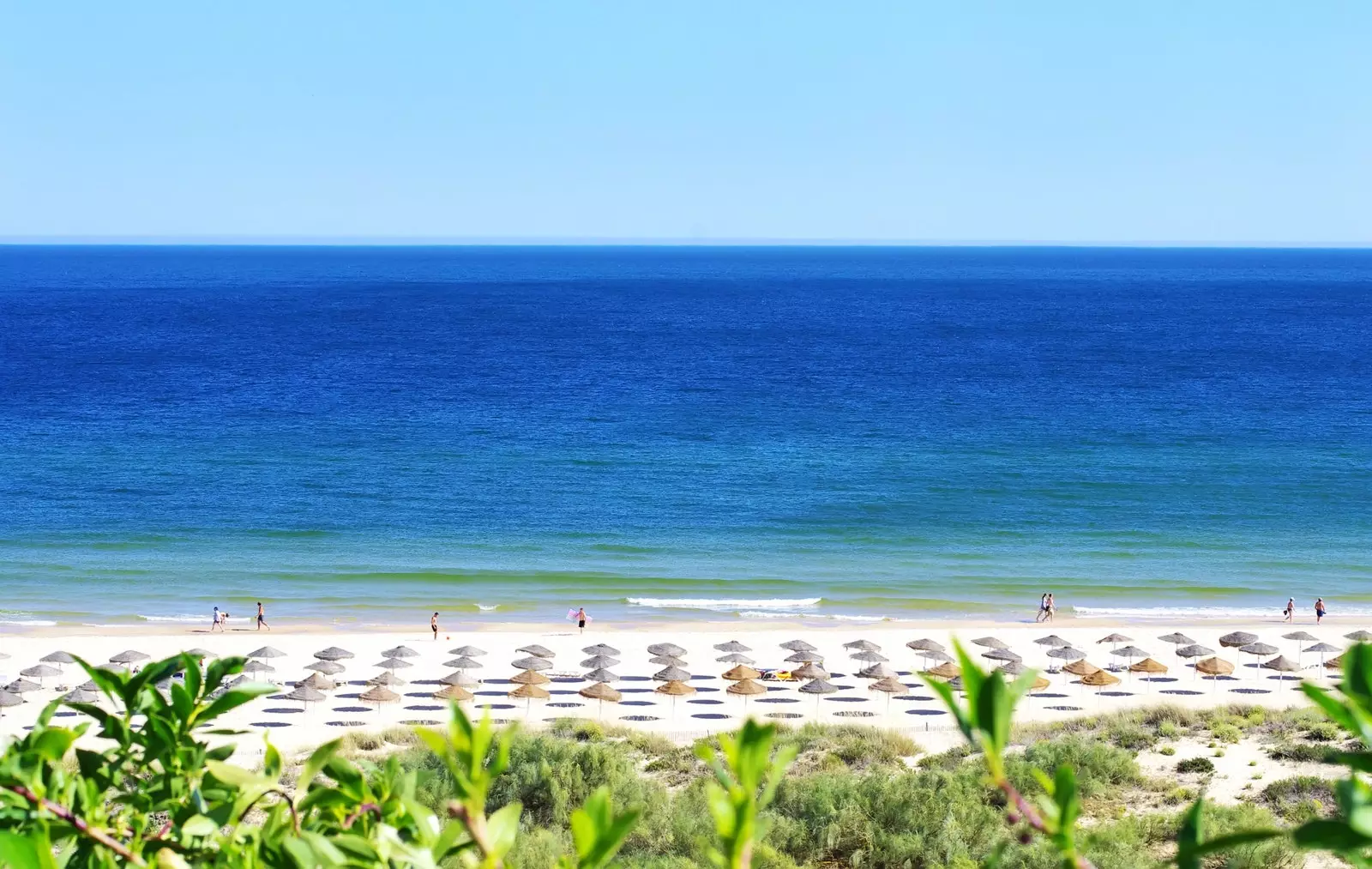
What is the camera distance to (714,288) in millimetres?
194750

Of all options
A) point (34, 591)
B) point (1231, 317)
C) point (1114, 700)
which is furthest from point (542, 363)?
point (1231, 317)

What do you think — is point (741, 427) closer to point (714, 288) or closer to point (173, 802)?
point (173, 802)

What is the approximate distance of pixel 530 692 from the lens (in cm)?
2655

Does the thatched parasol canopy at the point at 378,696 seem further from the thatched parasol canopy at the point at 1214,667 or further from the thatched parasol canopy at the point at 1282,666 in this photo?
the thatched parasol canopy at the point at 1282,666

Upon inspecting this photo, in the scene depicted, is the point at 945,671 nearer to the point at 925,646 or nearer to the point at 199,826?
the point at 925,646

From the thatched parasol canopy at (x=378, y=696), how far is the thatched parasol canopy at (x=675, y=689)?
5459 millimetres

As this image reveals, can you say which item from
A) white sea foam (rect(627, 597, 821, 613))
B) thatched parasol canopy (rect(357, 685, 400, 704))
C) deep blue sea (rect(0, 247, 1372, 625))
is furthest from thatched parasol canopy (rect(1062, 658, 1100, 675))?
thatched parasol canopy (rect(357, 685, 400, 704))

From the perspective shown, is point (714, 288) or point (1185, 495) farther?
point (714, 288)

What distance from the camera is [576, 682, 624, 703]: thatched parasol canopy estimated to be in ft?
84.8

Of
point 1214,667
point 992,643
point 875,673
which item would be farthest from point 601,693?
point 1214,667

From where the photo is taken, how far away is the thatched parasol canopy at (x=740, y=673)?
27.6 meters

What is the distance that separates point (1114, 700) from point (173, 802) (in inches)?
1037

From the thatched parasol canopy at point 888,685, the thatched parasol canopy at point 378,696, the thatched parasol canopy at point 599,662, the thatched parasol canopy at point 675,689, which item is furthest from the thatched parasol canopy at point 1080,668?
the thatched parasol canopy at point 378,696

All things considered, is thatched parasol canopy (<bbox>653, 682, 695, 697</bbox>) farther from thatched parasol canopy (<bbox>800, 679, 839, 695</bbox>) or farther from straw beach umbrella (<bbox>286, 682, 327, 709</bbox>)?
straw beach umbrella (<bbox>286, 682, 327, 709</bbox>)
